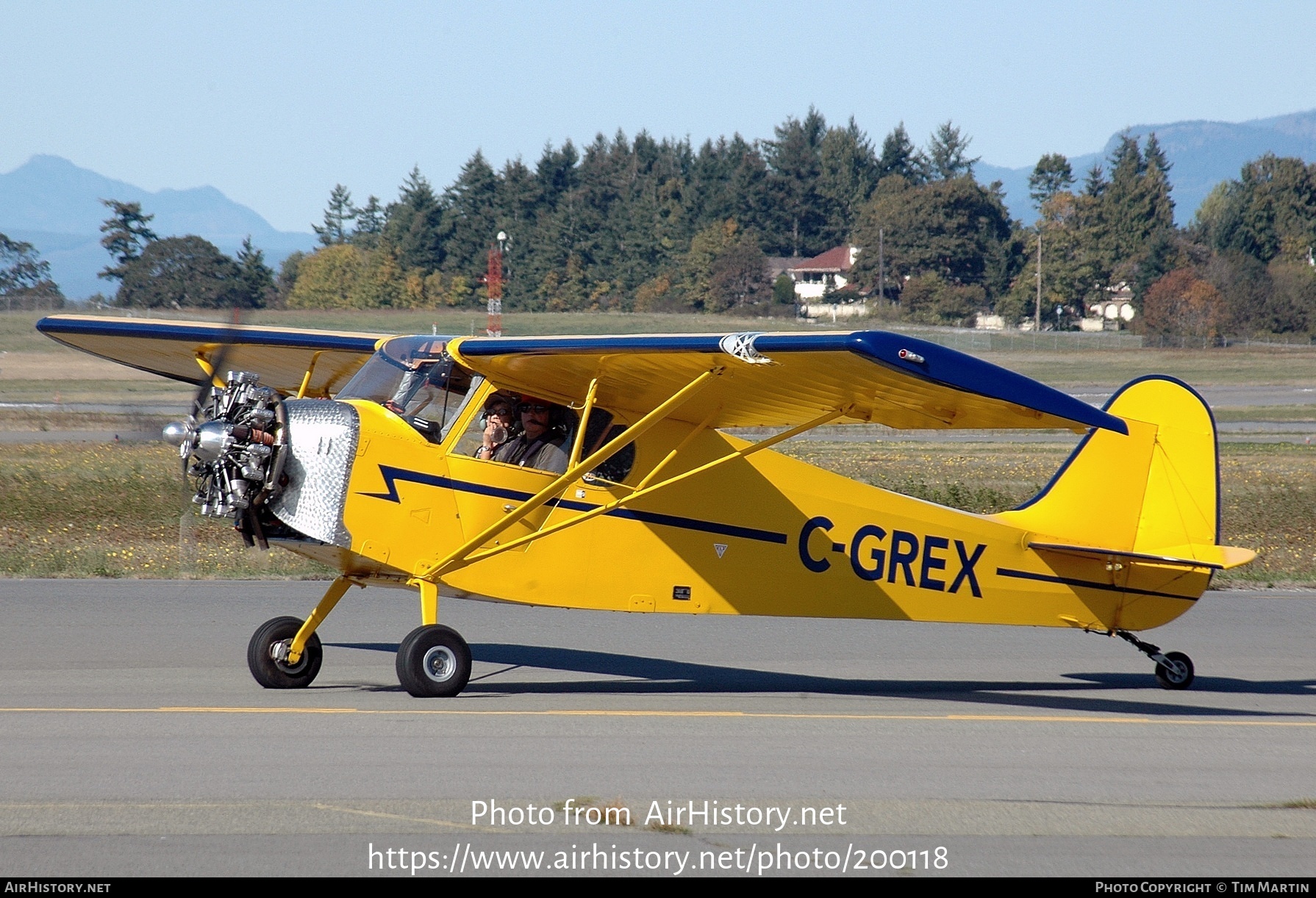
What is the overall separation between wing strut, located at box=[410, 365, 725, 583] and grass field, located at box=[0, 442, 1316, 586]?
562 cm

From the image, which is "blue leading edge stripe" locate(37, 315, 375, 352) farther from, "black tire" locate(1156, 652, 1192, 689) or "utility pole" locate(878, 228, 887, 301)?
"utility pole" locate(878, 228, 887, 301)

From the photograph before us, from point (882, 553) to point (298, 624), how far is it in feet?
13.3

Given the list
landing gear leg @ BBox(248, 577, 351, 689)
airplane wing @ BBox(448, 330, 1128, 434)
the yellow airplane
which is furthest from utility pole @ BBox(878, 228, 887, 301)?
landing gear leg @ BBox(248, 577, 351, 689)

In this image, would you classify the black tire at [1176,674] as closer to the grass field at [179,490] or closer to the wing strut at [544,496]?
the wing strut at [544,496]

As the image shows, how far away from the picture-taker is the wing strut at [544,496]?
7965 mm

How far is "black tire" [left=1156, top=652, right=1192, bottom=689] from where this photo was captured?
31.3 feet

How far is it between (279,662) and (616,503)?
246 cm

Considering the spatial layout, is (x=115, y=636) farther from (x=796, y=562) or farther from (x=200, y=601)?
(x=796, y=562)

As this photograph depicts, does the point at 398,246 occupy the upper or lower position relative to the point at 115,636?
upper

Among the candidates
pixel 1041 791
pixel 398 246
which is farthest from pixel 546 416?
pixel 398 246

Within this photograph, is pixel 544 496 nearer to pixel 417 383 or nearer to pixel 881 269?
pixel 417 383

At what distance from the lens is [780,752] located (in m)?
6.87

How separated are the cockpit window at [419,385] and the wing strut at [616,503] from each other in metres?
0.82

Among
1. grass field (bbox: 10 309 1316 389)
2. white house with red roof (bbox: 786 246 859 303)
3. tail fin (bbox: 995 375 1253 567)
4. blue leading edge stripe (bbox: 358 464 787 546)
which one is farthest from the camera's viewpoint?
white house with red roof (bbox: 786 246 859 303)
